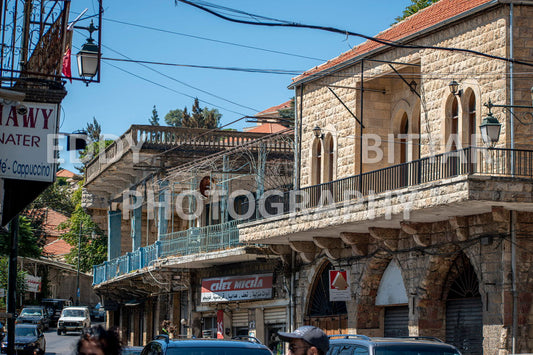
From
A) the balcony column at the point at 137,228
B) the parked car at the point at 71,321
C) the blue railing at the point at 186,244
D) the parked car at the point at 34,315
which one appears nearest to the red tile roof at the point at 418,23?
the blue railing at the point at 186,244

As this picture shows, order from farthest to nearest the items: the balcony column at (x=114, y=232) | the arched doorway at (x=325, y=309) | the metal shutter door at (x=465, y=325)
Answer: the balcony column at (x=114, y=232)
the arched doorway at (x=325, y=309)
the metal shutter door at (x=465, y=325)

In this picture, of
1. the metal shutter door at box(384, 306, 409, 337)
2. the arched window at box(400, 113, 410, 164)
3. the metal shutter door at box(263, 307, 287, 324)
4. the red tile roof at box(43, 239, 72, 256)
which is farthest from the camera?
the red tile roof at box(43, 239, 72, 256)

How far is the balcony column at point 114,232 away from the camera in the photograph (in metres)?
46.9

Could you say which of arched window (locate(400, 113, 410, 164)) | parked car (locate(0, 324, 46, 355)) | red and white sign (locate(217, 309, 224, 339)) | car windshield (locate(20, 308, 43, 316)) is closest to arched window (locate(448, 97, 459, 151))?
arched window (locate(400, 113, 410, 164))

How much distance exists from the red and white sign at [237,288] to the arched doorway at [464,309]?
888 cm

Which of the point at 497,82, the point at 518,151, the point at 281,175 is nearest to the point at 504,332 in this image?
the point at 518,151

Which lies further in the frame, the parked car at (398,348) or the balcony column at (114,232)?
the balcony column at (114,232)

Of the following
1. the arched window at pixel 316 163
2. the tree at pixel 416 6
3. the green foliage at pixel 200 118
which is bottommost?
the arched window at pixel 316 163

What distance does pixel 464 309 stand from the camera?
2173cm

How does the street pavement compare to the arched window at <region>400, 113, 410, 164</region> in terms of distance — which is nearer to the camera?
the arched window at <region>400, 113, 410, 164</region>

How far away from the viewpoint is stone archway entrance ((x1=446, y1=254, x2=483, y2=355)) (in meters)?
21.1

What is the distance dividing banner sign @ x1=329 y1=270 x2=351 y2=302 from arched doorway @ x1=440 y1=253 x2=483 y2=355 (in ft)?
10.7

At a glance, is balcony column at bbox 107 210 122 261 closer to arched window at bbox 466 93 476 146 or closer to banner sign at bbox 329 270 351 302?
banner sign at bbox 329 270 351 302

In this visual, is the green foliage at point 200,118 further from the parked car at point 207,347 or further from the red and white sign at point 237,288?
the parked car at point 207,347
